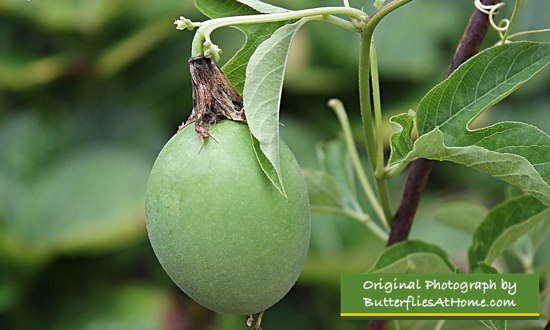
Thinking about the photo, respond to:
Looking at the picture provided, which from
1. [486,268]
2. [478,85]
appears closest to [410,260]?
[486,268]

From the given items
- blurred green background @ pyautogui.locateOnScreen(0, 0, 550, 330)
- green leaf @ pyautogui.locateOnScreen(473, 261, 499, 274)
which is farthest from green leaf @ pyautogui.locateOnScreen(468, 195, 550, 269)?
blurred green background @ pyautogui.locateOnScreen(0, 0, 550, 330)

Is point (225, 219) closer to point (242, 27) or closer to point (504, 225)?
point (242, 27)

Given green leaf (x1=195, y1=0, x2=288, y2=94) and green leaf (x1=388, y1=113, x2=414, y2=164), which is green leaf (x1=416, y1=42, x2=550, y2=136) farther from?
green leaf (x1=195, y1=0, x2=288, y2=94)

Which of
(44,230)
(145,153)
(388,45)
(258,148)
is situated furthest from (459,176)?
A: (258,148)

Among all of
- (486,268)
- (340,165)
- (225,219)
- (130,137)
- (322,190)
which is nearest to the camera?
(225,219)

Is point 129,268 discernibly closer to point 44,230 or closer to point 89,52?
point 44,230

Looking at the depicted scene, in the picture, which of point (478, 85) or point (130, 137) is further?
point (130, 137)
